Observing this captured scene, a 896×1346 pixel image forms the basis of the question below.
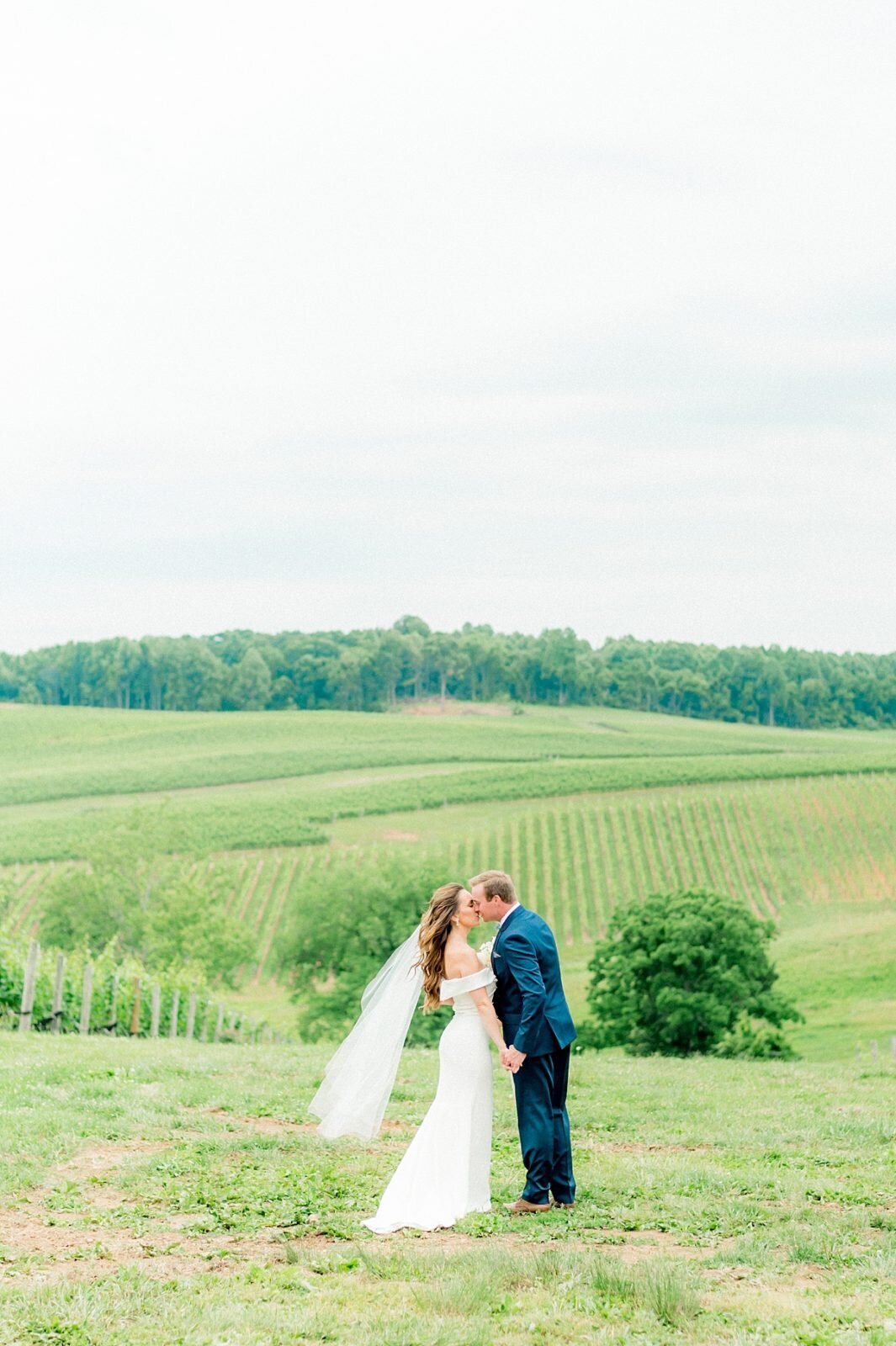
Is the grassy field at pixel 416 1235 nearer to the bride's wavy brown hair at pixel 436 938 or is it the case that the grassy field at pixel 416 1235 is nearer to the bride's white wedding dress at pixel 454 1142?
the bride's white wedding dress at pixel 454 1142

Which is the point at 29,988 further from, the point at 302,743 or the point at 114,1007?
the point at 302,743

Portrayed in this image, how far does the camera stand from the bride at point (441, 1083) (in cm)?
877

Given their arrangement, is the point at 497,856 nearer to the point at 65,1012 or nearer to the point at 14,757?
the point at 65,1012

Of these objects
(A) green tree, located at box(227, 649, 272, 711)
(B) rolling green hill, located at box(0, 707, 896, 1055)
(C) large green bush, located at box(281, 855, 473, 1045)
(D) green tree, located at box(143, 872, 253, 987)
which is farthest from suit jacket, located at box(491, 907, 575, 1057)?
(A) green tree, located at box(227, 649, 272, 711)

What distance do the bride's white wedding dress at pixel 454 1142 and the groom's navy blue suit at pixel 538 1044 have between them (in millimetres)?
251

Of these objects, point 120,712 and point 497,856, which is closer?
point 497,856

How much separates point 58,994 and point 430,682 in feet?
559

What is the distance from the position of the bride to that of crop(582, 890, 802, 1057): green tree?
2477cm

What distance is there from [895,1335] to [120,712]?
16169 centimetres

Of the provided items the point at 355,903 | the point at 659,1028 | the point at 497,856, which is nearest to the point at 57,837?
the point at 497,856

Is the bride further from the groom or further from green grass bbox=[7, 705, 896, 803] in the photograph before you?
green grass bbox=[7, 705, 896, 803]

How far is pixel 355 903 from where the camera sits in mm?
54281

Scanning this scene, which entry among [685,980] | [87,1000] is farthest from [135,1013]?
[685,980]

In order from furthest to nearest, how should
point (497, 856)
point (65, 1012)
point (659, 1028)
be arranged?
point (497, 856)
point (659, 1028)
point (65, 1012)
